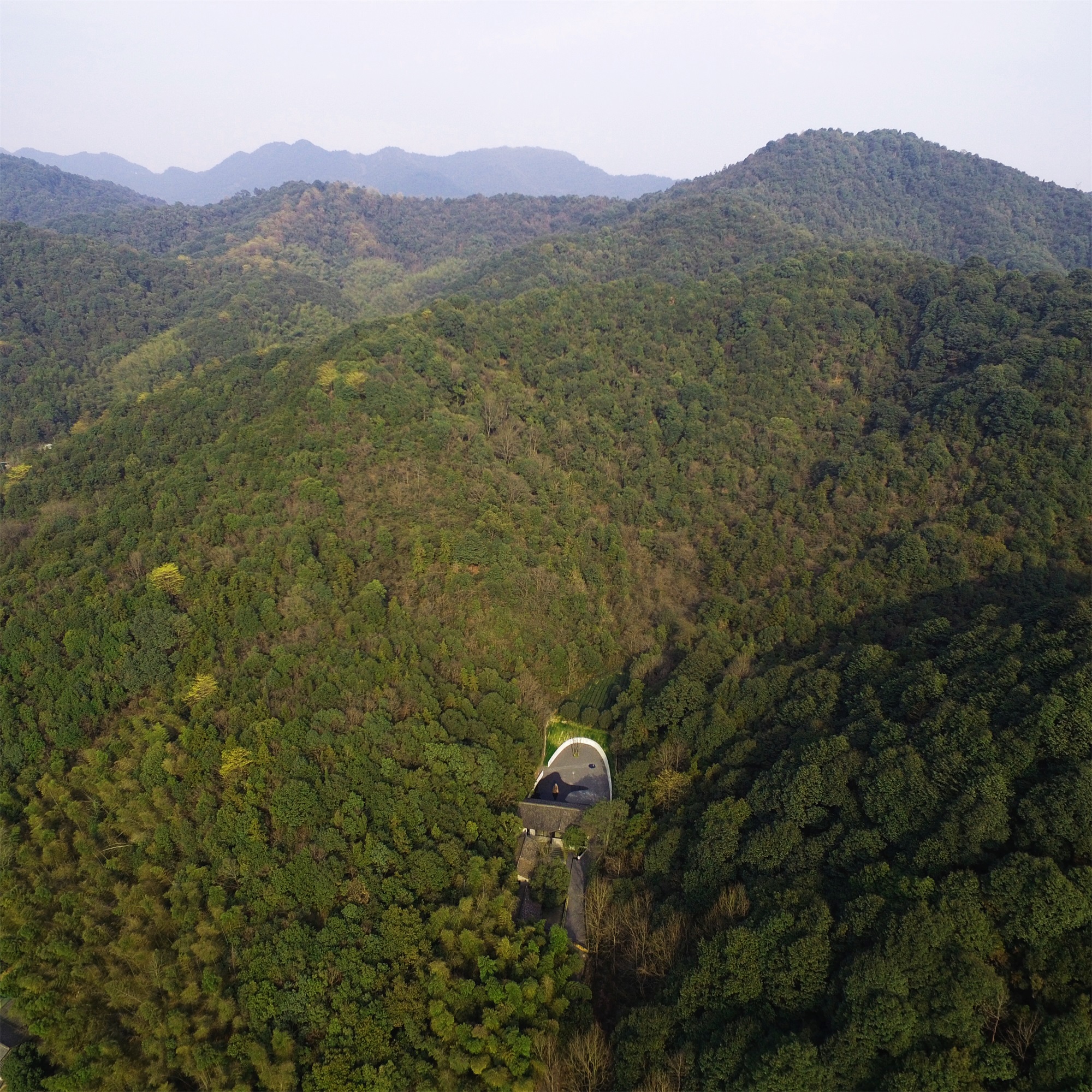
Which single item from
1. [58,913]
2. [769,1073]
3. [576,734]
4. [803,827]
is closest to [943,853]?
[803,827]

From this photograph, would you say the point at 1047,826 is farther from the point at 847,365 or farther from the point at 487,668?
the point at 847,365

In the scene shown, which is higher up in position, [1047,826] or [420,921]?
[1047,826]

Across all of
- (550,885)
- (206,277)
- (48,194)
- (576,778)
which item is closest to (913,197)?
(206,277)

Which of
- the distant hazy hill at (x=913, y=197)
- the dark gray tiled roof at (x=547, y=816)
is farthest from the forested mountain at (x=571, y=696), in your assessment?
the distant hazy hill at (x=913, y=197)

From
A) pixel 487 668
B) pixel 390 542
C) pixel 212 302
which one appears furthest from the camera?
pixel 212 302

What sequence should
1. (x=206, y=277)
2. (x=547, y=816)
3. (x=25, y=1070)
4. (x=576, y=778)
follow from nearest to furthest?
(x=25, y=1070)
(x=547, y=816)
(x=576, y=778)
(x=206, y=277)

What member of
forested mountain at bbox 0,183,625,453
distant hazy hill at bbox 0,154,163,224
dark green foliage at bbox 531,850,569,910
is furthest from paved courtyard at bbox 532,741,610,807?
distant hazy hill at bbox 0,154,163,224

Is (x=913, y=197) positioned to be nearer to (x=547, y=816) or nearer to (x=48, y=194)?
(x=547, y=816)
